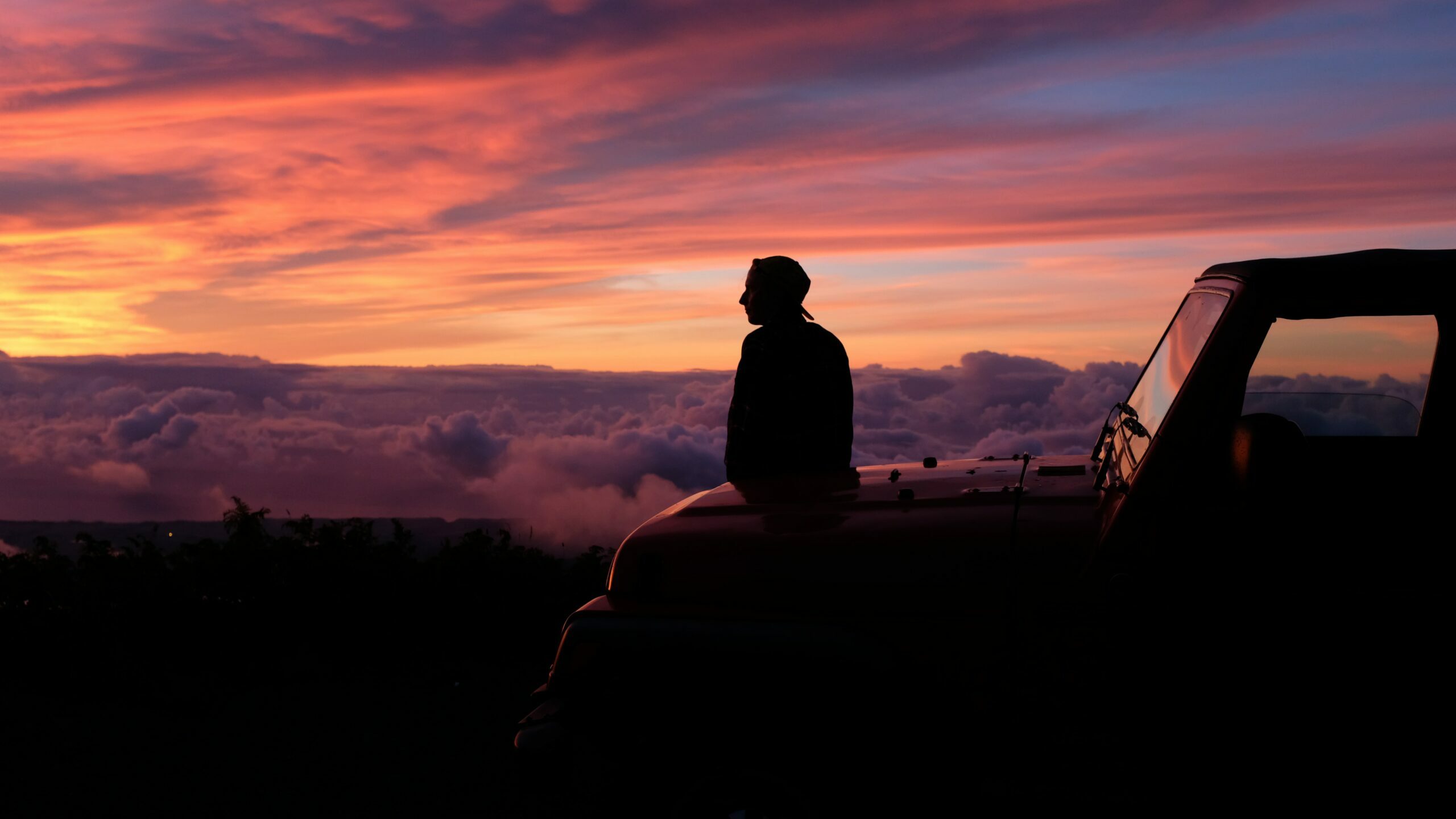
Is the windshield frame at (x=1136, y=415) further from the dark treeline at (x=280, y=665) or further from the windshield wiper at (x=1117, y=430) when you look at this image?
the dark treeline at (x=280, y=665)

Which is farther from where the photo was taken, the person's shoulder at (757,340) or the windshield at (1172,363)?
the person's shoulder at (757,340)

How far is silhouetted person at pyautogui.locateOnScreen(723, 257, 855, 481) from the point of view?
19.1 ft

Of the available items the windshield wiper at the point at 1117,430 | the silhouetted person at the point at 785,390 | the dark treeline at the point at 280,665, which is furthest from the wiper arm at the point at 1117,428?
the dark treeline at the point at 280,665

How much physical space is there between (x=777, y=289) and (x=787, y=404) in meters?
0.62

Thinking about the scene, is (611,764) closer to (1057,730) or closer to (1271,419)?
(1057,730)

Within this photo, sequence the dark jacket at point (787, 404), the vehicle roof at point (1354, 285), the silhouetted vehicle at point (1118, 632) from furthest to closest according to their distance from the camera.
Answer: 1. the dark jacket at point (787, 404)
2. the vehicle roof at point (1354, 285)
3. the silhouetted vehicle at point (1118, 632)

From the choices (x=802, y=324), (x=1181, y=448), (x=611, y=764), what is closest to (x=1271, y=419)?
(x=1181, y=448)

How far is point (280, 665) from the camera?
24.9 feet

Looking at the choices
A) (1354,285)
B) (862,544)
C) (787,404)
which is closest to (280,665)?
(787,404)

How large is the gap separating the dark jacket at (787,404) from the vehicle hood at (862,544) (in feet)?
4.17

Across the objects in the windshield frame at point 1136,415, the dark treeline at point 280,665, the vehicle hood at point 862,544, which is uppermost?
the windshield frame at point 1136,415

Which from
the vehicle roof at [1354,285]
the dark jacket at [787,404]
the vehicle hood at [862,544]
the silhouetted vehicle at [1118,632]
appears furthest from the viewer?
the dark jacket at [787,404]

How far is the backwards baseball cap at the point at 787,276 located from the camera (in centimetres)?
600

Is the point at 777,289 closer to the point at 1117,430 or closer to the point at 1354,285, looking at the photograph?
the point at 1117,430
